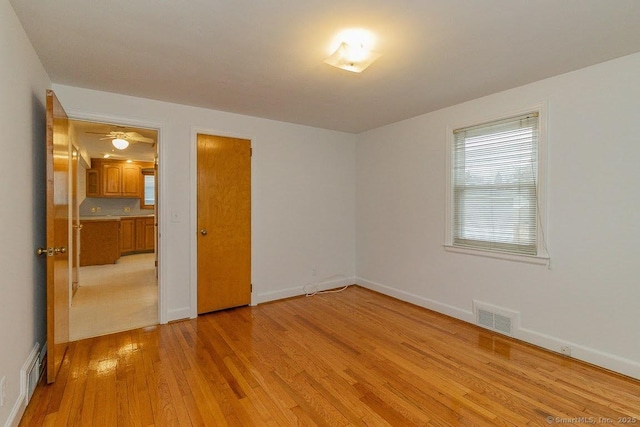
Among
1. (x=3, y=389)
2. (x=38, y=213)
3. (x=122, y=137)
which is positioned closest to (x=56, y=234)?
(x=38, y=213)

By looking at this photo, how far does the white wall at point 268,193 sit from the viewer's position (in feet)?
11.0

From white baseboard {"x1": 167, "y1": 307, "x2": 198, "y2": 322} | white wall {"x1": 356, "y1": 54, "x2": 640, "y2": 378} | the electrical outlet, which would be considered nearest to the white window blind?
white wall {"x1": 356, "y1": 54, "x2": 640, "y2": 378}

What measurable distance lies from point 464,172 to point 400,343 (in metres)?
1.94

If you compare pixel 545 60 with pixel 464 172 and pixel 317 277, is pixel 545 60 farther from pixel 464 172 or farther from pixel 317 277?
pixel 317 277

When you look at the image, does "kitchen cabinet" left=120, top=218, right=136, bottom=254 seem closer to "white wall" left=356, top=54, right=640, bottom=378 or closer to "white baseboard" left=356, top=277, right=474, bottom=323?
"white baseboard" left=356, top=277, right=474, bottom=323

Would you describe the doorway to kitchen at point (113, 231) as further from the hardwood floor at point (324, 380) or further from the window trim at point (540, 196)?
the window trim at point (540, 196)

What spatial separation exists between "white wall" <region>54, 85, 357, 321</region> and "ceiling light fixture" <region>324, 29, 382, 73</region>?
2001mm

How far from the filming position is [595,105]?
248 centimetres

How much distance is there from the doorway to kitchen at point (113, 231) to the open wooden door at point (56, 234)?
2.25 ft

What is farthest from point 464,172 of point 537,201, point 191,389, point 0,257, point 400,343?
point 0,257

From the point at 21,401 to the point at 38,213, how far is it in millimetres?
1257

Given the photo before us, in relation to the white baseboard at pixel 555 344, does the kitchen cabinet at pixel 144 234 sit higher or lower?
higher

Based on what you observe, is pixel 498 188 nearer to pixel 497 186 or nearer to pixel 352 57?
pixel 497 186

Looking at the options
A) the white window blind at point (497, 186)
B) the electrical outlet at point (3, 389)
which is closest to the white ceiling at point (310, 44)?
the white window blind at point (497, 186)
